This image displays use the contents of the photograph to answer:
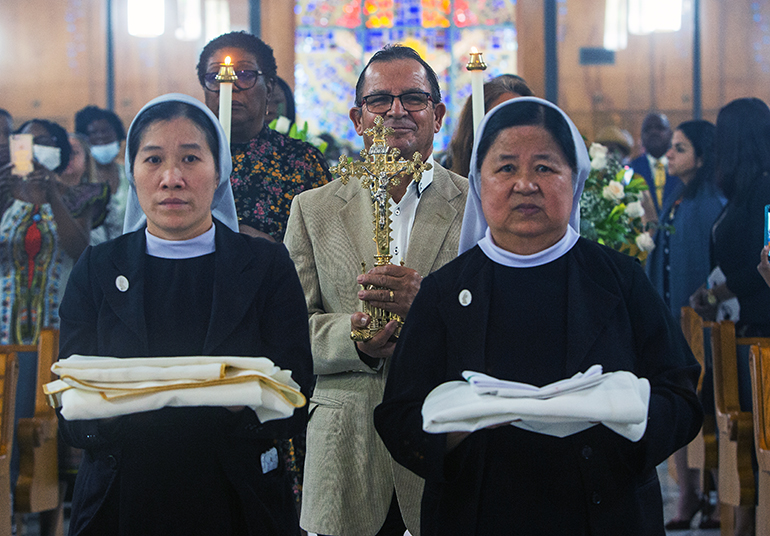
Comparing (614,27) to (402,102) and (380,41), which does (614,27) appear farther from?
(402,102)

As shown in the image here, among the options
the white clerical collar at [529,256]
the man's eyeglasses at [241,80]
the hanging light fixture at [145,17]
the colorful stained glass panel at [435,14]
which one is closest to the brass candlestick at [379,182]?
the white clerical collar at [529,256]

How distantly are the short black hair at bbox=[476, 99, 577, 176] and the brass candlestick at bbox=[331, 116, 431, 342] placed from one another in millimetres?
283

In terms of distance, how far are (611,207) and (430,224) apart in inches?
82.9

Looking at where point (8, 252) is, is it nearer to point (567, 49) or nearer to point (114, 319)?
point (114, 319)

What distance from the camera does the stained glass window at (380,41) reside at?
1220 centimetres

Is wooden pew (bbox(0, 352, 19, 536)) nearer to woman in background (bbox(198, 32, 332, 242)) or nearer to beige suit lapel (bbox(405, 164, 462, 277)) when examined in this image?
woman in background (bbox(198, 32, 332, 242))

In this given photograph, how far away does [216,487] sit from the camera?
198cm

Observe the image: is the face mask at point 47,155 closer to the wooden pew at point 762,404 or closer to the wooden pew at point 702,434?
the wooden pew at point 702,434

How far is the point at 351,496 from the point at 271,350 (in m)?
0.59

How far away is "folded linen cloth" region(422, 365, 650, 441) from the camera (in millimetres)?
1617

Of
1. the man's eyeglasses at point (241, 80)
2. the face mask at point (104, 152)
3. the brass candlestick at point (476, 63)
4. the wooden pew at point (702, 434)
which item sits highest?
the man's eyeglasses at point (241, 80)

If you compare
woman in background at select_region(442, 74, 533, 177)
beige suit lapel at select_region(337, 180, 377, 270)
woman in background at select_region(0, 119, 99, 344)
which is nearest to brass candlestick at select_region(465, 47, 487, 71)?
beige suit lapel at select_region(337, 180, 377, 270)

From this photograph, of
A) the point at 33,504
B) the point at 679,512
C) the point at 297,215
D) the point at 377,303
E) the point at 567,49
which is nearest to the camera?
the point at 377,303

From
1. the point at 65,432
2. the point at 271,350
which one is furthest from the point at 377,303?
the point at 65,432
